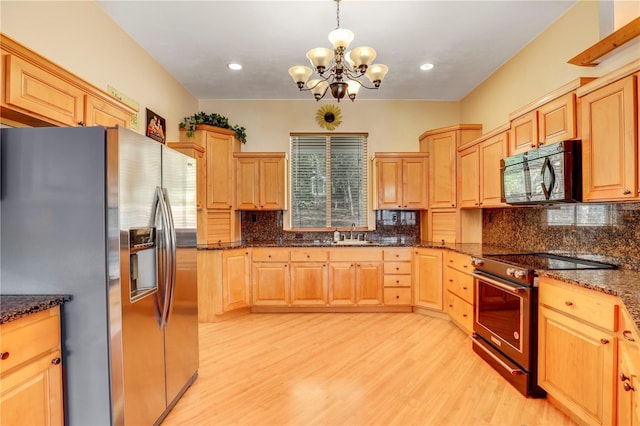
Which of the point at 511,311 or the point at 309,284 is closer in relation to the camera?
the point at 511,311

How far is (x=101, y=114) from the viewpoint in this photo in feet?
7.13

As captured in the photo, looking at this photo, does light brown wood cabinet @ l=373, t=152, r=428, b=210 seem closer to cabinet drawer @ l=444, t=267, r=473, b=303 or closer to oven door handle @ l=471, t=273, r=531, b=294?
cabinet drawer @ l=444, t=267, r=473, b=303

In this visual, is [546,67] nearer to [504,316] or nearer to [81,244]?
[504,316]

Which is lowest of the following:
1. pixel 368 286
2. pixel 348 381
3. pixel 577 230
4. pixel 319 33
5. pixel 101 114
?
pixel 348 381

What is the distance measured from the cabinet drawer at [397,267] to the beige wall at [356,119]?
173 centimetres

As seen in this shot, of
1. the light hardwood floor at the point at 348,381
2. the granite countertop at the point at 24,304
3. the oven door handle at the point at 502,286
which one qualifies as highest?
the granite countertop at the point at 24,304

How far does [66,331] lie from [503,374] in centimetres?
292

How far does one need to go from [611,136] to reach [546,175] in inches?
18.7

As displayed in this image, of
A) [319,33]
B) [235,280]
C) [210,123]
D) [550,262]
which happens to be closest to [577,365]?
[550,262]

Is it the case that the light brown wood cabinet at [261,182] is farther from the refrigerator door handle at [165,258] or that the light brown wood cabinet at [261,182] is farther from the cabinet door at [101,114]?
the refrigerator door handle at [165,258]

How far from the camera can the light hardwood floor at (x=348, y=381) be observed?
81.2 inches

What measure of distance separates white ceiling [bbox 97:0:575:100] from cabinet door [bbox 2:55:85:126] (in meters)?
1.22

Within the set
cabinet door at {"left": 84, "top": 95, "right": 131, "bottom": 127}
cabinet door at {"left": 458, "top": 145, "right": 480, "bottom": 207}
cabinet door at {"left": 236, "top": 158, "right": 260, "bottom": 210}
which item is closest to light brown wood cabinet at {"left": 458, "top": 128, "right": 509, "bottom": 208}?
cabinet door at {"left": 458, "top": 145, "right": 480, "bottom": 207}

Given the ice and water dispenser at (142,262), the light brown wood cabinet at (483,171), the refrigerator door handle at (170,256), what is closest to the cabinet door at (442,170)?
the light brown wood cabinet at (483,171)
